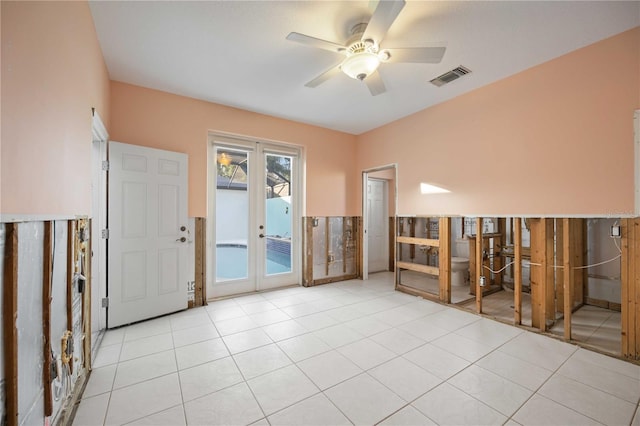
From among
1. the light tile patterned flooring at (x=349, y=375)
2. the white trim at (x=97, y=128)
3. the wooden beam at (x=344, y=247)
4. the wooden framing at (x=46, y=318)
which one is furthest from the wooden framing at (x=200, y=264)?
the wooden beam at (x=344, y=247)

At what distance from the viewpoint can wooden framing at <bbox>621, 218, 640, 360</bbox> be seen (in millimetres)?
2207

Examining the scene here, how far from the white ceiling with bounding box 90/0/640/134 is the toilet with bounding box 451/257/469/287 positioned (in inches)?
107

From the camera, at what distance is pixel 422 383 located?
1.92 m

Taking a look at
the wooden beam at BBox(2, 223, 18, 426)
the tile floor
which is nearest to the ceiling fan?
the wooden beam at BBox(2, 223, 18, 426)

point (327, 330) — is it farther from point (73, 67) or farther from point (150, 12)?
point (150, 12)

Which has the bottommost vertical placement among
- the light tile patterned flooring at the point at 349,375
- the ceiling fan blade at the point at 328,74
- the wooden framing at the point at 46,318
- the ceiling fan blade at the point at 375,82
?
the light tile patterned flooring at the point at 349,375

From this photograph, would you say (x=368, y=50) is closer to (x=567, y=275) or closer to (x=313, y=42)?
(x=313, y=42)

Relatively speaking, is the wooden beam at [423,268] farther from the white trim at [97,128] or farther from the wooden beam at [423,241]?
the white trim at [97,128]

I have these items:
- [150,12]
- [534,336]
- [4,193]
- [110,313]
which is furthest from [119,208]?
[534,336]

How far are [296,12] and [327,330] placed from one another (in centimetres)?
300

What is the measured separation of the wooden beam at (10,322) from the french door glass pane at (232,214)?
9.48 feet

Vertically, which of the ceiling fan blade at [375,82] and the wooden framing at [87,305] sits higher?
the ceiling fan blade at [375,82]

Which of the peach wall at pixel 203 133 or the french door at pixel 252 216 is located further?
the french door at pixel 252 216

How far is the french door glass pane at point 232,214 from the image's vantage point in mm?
3943
